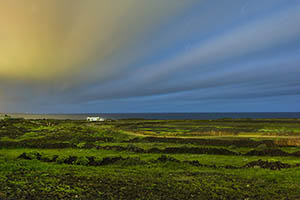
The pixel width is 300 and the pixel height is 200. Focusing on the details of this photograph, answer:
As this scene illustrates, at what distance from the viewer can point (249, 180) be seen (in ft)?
61.7

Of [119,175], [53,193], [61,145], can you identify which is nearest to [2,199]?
[53,193]

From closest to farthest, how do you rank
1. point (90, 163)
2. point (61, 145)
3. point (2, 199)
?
point (2, 199)
point (90, 163)
point (61, 145)

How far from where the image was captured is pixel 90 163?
87.2ft

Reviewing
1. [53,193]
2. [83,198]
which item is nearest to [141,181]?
[83,198]

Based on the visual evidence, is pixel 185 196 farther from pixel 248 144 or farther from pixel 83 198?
pixel 248 144

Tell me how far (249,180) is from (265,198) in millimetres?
4541

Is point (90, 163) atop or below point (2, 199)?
below

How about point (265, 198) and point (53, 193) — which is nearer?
point (53, 193)

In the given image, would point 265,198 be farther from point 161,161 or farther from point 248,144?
point 248,144

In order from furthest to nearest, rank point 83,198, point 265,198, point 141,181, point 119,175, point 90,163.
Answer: point 90,163 → point 119,175 → point 141,181 → point 265,198 → point 83,198

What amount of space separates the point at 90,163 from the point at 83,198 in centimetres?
1410

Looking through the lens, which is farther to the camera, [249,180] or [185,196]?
[249,180]

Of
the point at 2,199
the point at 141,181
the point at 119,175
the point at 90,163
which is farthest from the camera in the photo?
the point at 90,163

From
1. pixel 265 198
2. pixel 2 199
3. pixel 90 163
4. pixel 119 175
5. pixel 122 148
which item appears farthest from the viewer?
pixel 122 148
